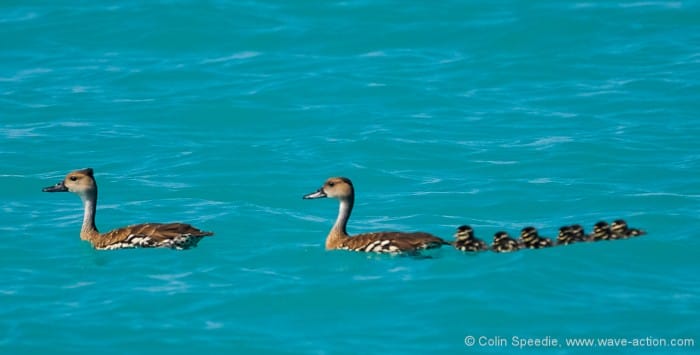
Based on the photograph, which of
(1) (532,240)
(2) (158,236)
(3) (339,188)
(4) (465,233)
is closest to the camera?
(4) (465,233)

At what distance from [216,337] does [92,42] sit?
1504cm

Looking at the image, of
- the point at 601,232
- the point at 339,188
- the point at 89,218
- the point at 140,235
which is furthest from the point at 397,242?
the point at 89,218

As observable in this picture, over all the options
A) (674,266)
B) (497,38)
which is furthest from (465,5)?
(674,266)

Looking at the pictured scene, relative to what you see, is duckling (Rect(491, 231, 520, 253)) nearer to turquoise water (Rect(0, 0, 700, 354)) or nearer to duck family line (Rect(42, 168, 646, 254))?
duck family line (Rect(42, 168, 646, 254))

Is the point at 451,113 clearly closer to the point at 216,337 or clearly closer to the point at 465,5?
the point at 465,5

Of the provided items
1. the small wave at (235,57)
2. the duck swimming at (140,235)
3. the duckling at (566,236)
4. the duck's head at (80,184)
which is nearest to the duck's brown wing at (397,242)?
the duckling at (566,236)

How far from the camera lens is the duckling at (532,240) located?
15761 millimetres

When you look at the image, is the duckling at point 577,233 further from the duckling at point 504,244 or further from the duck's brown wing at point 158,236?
the duck's brown wing at point 158,236

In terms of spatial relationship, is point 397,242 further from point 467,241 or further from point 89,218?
point 89,218

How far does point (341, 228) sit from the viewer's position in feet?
54.2

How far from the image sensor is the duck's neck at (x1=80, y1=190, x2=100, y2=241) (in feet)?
55.8

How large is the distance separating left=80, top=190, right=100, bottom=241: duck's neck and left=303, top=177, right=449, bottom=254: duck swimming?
2.56 meters

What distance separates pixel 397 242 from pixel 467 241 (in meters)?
0.75

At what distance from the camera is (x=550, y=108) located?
2334 cm
